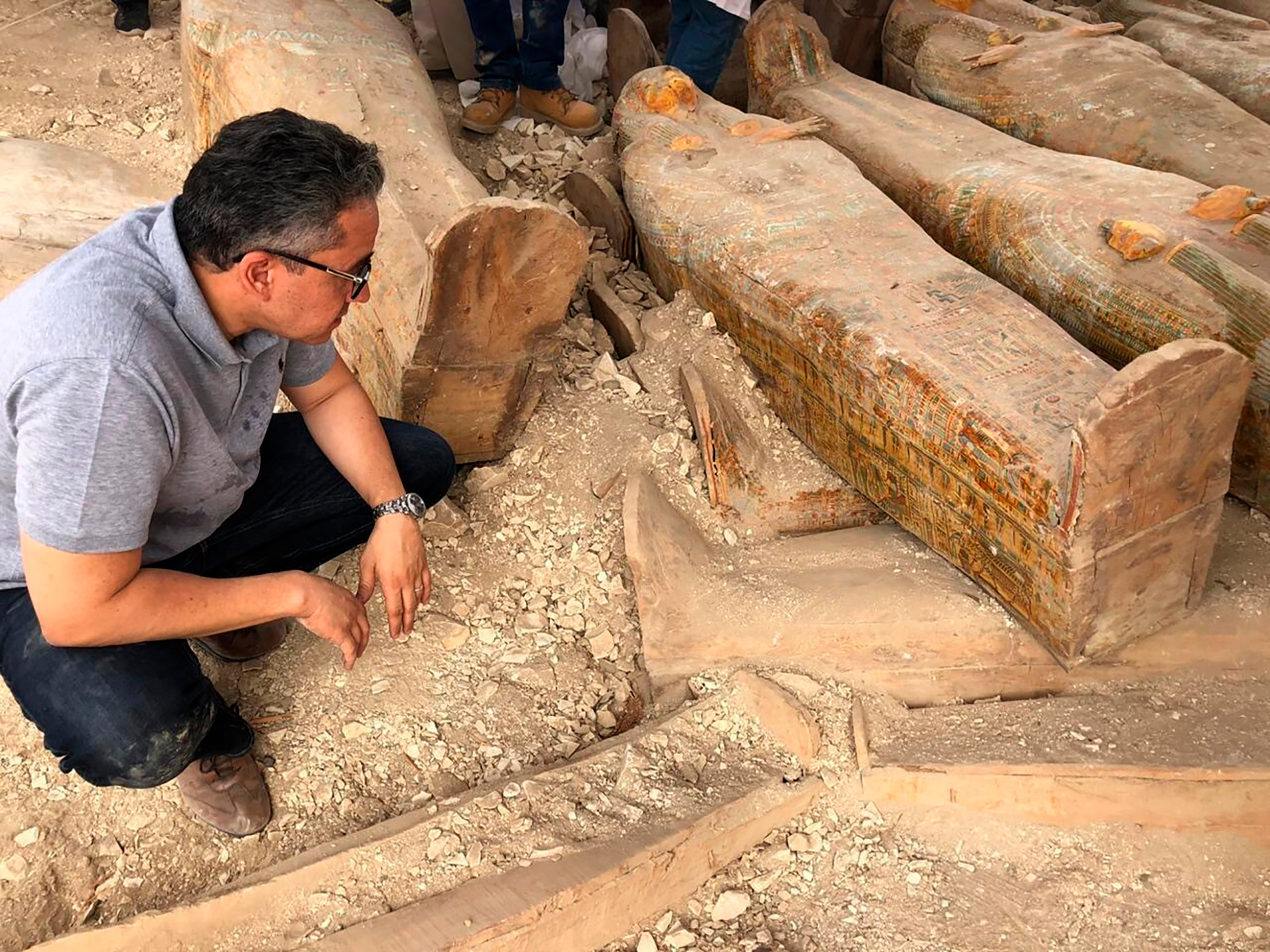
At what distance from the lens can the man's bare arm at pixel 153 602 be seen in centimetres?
165

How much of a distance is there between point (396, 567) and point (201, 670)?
0.45 metres

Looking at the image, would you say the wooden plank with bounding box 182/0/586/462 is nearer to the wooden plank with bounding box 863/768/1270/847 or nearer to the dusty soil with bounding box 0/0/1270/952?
the dusty soil with bounding box 0/0/1270/952

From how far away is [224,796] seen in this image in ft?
6.88

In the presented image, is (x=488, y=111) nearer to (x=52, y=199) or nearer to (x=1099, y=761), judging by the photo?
(x=52, y=199)

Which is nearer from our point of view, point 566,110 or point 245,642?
point 245,642

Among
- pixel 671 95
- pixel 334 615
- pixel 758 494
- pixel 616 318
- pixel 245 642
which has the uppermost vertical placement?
pixel 671 95

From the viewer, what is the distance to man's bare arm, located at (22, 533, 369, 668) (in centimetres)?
165

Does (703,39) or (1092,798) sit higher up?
(703,39)

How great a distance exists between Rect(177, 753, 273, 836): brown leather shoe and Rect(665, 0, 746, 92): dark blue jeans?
3096mm

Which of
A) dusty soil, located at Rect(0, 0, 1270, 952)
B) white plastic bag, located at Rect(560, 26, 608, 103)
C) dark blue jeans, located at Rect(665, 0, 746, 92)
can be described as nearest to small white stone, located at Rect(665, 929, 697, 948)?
dusty soil, located at Rect(0, 0, 1270, 952)

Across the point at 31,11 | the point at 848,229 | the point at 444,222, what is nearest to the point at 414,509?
the point at 444,222

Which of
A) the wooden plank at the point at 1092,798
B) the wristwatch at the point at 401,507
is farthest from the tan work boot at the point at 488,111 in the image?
the wooden plank at the point at 1092,798

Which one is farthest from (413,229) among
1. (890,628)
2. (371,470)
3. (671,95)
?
(890,628)

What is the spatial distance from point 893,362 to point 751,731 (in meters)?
0.89
